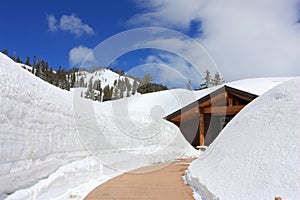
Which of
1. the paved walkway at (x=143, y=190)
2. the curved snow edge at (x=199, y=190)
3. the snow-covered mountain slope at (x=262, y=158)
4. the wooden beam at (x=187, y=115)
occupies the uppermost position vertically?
the wooden beam at (x=187, y=115)

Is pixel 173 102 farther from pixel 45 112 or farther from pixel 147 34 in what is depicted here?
pixel 45 112

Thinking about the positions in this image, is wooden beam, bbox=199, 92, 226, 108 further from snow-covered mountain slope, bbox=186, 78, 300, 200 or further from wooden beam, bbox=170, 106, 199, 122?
snow-covered mountain slope, bbox=186, 78, 300, 200

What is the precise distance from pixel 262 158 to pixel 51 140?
13.2ft

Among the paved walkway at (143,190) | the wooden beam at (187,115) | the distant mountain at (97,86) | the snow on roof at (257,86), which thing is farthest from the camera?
the snow on roof at (257,86)

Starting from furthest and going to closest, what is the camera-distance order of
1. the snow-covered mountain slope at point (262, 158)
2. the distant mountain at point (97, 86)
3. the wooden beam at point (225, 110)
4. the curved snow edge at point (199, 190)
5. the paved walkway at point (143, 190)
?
the distant mountain at point (97, 86) → the wooden beam at point (225, 110) → the paved walkway at point (143, 190) → the curved snow edge at point (199, 190) → the snow-covered mountain slope at point (262, 158)

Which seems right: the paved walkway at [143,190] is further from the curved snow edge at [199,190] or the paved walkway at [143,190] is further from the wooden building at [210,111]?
the wooden building at [210,111]

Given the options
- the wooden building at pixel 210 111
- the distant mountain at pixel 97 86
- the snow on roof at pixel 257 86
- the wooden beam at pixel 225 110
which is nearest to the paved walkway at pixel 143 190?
the distant mountain at pixel 97 86

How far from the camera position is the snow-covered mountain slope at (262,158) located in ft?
9.36

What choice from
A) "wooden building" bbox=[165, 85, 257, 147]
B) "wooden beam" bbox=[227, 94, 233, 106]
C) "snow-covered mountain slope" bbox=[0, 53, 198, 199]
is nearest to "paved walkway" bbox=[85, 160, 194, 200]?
"snow-covered mountain slope" bbox=[0, 53, 198, 199]

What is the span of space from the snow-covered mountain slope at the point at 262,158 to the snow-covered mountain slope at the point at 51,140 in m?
2.85

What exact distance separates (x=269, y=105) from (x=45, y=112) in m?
4.64

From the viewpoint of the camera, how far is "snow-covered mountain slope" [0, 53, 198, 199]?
349cm

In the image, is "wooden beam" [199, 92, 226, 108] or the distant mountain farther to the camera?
the distant mountain

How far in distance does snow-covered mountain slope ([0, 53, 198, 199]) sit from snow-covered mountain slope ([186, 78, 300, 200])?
285cm
